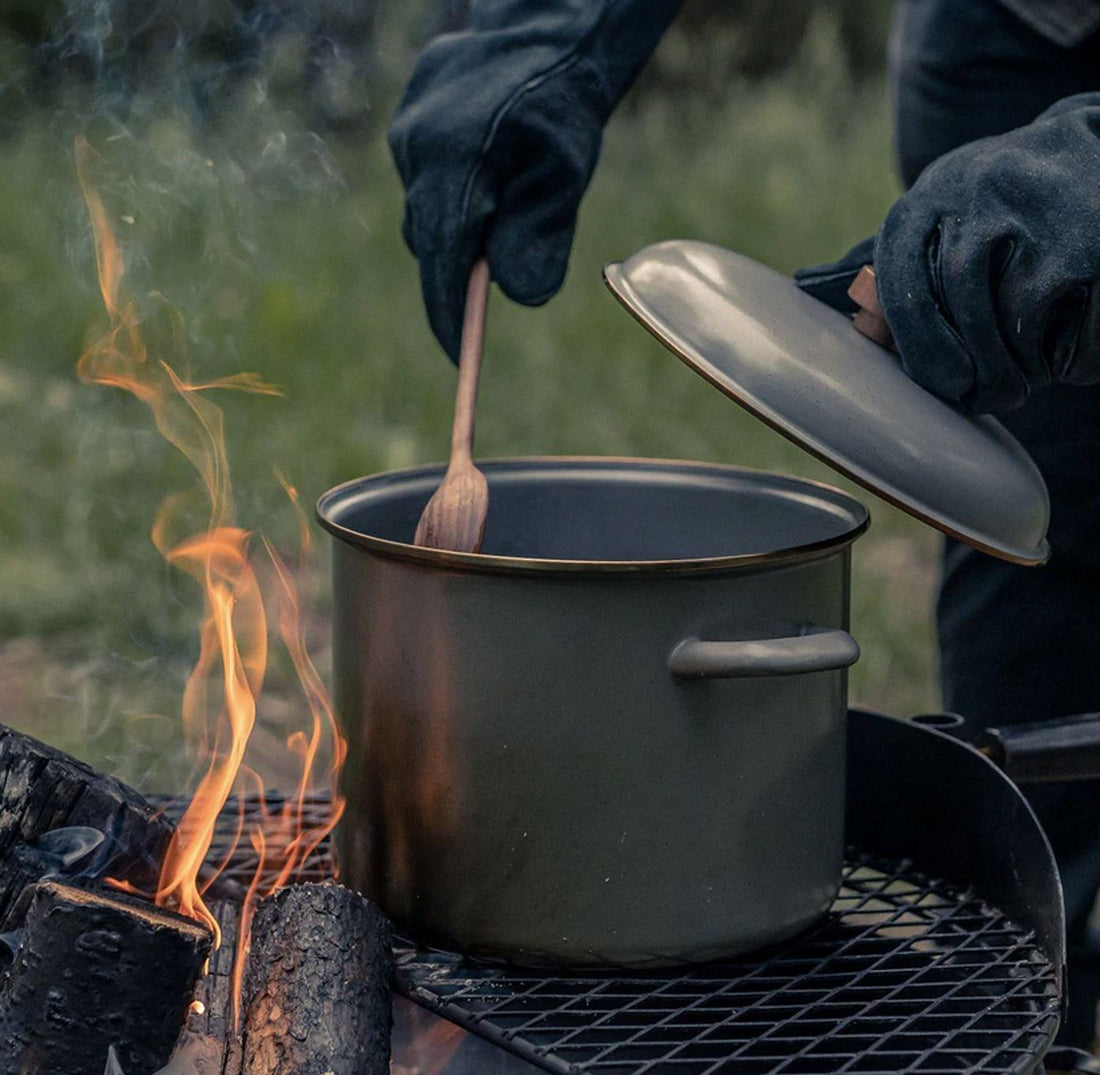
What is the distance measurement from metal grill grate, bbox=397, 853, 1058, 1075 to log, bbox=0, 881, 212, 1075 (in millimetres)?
215

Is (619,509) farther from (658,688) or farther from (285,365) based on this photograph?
(285,365)

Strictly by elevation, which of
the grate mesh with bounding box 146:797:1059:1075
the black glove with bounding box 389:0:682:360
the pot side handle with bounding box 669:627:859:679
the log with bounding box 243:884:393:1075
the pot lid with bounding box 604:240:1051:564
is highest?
the black glove with bounding box 389:0:682:360

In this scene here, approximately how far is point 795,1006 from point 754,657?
1.03 feet

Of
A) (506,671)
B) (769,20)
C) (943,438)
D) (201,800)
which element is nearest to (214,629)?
(201,800)

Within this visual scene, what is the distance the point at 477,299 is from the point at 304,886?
2.02 feet

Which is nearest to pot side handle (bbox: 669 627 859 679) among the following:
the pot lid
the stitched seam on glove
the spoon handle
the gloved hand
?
the pot lid

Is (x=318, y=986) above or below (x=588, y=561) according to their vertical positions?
below

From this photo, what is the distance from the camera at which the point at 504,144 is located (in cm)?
154

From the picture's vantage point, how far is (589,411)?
4480 mm

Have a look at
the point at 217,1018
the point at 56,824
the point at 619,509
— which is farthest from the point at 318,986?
the point at 619,509

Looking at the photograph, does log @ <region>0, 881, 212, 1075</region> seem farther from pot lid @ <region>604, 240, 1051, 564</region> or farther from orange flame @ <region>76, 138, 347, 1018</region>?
pot lid @ <region>604, 240, 1051, 564</region>

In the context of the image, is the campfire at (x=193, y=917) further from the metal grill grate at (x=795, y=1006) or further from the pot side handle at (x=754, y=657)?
the pot side handle at (x=754, y=657)

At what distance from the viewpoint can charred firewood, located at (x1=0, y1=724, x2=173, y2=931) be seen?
1.32m

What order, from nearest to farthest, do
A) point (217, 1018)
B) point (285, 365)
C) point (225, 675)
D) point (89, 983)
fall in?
1. point (89, 983)
2. point (217, 1018)
3. point (225, 675)
4. point (285, 365)
